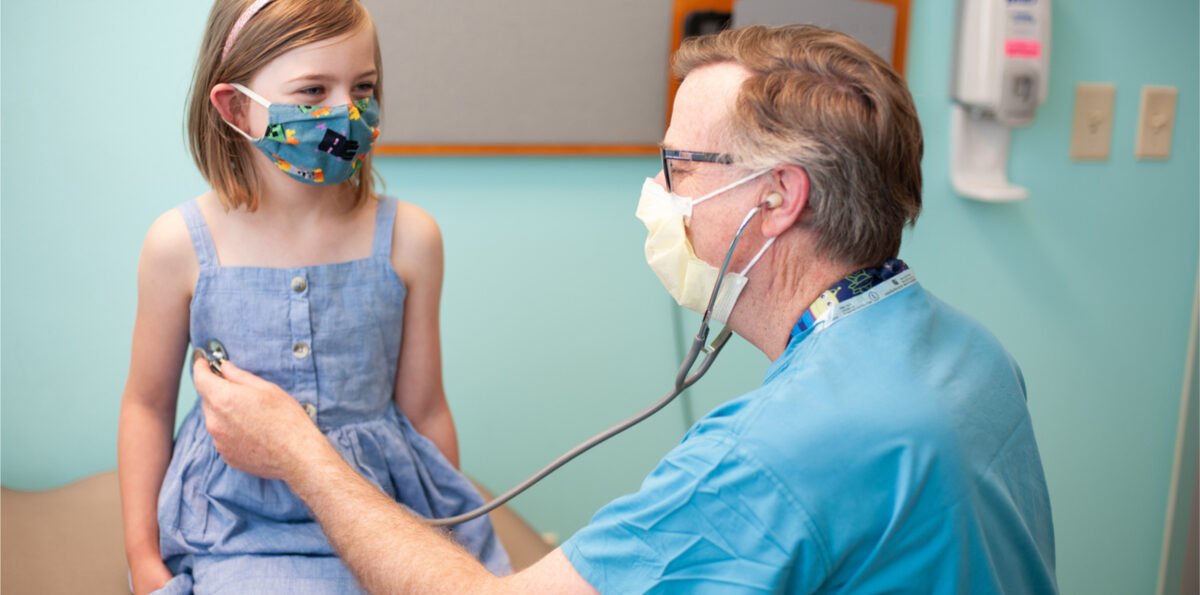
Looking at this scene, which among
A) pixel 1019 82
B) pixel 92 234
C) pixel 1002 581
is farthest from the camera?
pixel 1019 82

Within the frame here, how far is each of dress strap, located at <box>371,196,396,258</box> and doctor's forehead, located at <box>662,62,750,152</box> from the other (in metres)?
0.43

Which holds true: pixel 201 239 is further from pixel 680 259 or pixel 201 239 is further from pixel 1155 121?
pixel 1155 121

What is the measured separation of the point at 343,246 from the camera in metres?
1.15

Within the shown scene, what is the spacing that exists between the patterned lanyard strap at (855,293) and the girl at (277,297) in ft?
1.86

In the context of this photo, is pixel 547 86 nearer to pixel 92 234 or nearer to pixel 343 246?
pixel 343 246

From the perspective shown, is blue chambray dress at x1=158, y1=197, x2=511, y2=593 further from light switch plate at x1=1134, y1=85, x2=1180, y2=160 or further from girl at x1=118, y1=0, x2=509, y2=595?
light switch plate at x1=1134, y1=85, x2=1180, y2=160

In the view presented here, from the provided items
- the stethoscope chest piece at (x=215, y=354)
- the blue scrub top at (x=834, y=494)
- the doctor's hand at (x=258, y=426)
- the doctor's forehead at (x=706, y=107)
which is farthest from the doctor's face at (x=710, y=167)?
the stethoscope chest piece at (x=215, y=354)

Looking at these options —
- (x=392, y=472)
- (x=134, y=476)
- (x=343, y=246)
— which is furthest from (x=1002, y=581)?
(x=134, y=476)

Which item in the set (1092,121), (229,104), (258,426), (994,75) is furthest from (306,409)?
(1092,121)

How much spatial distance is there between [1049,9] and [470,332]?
1.38m

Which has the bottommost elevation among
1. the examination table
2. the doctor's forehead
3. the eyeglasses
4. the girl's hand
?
the examination table

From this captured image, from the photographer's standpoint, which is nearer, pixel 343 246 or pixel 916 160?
pixel 916 160

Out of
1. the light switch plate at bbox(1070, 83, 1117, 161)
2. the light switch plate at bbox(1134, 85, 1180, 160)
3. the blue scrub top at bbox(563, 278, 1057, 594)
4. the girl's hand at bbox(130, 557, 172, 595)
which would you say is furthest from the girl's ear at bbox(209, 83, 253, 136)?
the light switch plate at bbox(1134, 85, 1180, 160)

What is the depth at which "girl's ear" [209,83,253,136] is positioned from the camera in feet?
3.45
